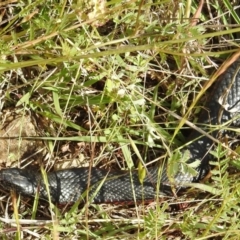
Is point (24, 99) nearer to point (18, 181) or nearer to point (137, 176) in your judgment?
point (18, 181)

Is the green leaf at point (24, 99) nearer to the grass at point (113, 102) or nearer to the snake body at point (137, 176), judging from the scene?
the grass at point (113, 102)

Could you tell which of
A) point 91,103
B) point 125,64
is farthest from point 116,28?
point 91,103

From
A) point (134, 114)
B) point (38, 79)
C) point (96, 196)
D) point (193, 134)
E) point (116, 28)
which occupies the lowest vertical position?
point (96, 196)

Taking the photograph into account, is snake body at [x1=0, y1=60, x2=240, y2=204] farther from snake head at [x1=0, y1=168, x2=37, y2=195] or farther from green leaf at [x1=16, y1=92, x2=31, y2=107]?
green leaf at [x1=16, y1=92, x2=31, y2=107]

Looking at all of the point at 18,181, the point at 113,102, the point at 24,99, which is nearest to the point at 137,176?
the point at 113,102


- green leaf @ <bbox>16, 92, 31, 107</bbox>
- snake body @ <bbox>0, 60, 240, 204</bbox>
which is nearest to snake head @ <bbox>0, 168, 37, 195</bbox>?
Result: snake body @ <bbox>0, 60, 240, 204</bbox>

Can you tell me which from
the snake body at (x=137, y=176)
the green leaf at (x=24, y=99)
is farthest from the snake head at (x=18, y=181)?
the green leaf at (x=24, y=99)

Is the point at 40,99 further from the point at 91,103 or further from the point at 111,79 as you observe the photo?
the point at 111,79
